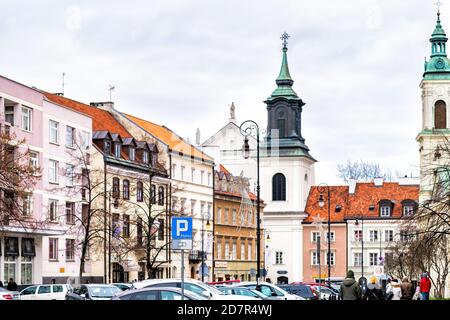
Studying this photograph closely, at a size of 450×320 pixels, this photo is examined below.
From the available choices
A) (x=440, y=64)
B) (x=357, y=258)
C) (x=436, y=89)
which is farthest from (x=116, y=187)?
(x=357, y=258)

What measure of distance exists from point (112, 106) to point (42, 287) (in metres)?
47.6

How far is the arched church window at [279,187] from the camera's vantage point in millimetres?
149000

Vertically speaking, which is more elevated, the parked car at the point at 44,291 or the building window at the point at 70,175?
the building window at the point at 70,175

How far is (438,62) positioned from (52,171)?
68981mm

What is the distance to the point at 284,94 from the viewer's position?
491 feet

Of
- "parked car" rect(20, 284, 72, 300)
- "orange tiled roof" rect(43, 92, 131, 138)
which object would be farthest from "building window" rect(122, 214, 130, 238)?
"parked car" rect(20, 284, 72, 300)

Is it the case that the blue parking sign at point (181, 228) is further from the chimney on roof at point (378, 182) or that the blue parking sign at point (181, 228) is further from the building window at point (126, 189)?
the chimney on roof at point (378, 182)

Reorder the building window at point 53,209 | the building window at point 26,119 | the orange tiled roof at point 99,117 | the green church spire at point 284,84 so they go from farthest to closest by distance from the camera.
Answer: the green church spire at point 284,84, the orange tiled roof at point 99,117, the building window at point 53,209, the building window at point 26,119

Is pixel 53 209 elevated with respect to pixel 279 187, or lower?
lower

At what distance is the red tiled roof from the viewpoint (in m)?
142

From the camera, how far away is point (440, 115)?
419ft

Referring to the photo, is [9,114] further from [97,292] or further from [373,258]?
[373,258]

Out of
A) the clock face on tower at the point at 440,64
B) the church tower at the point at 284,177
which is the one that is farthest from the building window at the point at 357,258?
the clock face on tower at the point at 440,64
